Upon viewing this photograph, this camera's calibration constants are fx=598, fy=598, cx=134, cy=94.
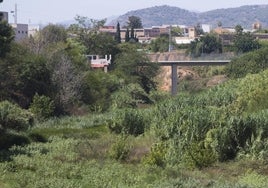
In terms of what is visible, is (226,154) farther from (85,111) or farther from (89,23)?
(89,23)

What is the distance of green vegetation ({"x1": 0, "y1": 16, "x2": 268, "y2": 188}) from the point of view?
1838 centimetres

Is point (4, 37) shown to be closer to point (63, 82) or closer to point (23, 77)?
point (23, 77)

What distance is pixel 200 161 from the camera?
2131 centimetres

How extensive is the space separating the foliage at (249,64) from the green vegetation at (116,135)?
64.7 feet

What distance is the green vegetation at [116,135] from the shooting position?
18375mm

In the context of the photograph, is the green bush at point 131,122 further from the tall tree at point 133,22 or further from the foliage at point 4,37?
the tall tree at point 133,22

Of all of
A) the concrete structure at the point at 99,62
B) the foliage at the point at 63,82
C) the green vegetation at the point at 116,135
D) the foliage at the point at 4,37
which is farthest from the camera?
the concrete structure at the point at 99,62

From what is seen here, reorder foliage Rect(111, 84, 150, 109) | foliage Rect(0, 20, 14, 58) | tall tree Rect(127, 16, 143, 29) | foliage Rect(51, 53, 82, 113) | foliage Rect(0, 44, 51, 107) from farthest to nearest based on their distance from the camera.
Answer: tall tree Rect(127, 16, 143, 29) → foliage Rect(111, 84, 150, 109) → foliage Rect(51, 53, 82, 113) → foliage Rect(0, 44, 51, 107) → foliage Rect(0, 20, 14, 58)

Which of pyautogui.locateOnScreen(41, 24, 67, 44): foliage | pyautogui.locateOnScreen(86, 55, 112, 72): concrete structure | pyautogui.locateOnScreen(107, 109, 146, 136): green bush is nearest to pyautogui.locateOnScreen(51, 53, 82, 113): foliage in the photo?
pyautogui.locateOnScreen(107, 109, 146, 136): green bush

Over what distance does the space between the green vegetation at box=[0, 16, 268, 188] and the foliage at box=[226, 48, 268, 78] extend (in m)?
19.7

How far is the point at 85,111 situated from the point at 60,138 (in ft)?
63.5

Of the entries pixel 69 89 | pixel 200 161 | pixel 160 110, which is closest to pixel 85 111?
pixel 69 89

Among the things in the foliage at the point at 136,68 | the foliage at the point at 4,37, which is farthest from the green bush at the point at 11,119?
the foliage at the point at 136,68

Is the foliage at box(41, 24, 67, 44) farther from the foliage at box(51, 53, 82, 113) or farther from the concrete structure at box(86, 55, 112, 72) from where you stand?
the foliage at box(51, 53, 82, 113)
